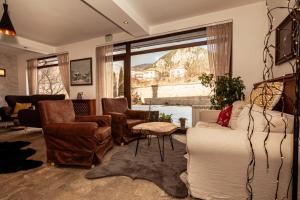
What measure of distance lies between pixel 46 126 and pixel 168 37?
131 inches

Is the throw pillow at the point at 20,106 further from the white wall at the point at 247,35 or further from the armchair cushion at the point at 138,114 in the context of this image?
the white wall at the point at 247,35

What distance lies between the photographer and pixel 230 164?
1.33m

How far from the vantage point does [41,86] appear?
21.0ft

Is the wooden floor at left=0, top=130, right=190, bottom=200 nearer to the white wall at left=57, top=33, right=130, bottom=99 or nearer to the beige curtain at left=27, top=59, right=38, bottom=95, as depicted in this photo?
the white wall at left=57, top=33, right=130, bottom=99

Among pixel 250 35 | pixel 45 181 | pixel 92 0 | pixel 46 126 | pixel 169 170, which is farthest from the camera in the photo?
pixel 250 35

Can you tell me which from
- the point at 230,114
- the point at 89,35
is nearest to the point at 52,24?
the point at 89,35

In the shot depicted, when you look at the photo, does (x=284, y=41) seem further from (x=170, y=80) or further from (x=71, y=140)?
(x=71, y=140)

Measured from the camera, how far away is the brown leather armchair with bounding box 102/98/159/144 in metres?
3.13

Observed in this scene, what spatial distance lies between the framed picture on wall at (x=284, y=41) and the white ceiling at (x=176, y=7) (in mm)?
1199

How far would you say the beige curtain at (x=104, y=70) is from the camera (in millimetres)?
4895

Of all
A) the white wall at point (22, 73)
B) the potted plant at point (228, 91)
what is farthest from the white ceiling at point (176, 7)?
the white wall at point (22, 73)

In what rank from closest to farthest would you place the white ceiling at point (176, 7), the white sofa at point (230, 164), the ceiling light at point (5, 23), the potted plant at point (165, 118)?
the white sofa at point (230, 164) → the ceiling light at point (5, 23) → the white ceiling at point (176, 7) → the potted plant at point (165, 118)

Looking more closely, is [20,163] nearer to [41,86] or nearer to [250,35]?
[250,35]

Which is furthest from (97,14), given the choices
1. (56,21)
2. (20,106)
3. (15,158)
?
(20,106)
